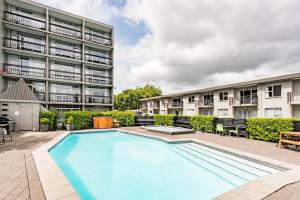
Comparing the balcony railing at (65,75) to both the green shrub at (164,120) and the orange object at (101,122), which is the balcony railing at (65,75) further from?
the green shrub at (164,120)

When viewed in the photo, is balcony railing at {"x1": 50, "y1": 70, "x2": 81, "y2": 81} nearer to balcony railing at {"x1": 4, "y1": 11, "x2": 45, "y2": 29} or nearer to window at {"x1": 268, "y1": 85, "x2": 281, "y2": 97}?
balcony railing at {"x1": 4, "y1": 11, "x2": 45, "y2": 29}

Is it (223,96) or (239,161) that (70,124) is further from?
(223,96)

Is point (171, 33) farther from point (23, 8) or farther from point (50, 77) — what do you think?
point (23, 8)

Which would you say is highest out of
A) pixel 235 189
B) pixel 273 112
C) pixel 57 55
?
pixel 57 55

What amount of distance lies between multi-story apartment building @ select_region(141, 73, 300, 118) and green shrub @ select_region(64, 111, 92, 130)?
18.1 metres

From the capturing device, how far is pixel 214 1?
11383 mm

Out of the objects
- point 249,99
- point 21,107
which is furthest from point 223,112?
point 21,107

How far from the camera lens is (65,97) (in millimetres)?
26594

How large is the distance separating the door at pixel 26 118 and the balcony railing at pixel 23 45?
40.5ft

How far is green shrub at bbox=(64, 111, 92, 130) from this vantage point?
1903cm

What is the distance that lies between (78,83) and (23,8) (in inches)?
510

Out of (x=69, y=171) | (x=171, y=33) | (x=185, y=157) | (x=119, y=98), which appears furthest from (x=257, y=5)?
(x=119, y=98)

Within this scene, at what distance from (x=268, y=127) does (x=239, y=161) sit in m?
6.52

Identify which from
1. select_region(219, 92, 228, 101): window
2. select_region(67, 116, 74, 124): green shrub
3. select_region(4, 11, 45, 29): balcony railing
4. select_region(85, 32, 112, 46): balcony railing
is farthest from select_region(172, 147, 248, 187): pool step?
select_region(4, 11, 45, 29): balcony railing
